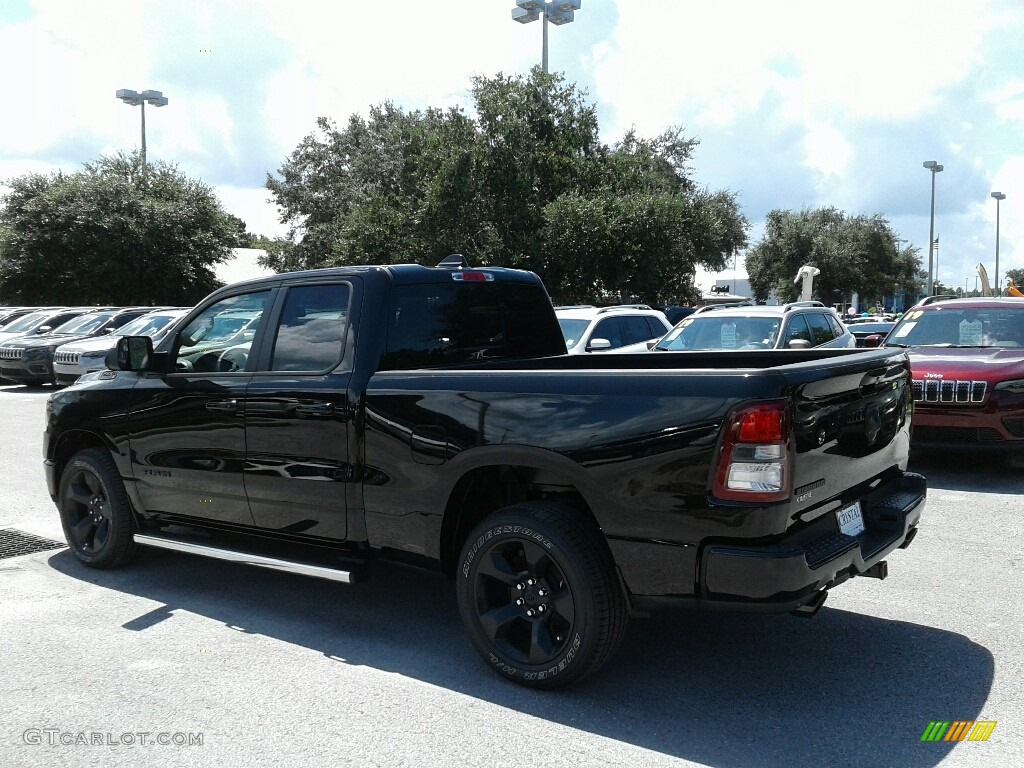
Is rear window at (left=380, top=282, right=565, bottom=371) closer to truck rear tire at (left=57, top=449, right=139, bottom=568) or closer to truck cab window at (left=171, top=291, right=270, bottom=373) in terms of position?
truck cab window at (left=171, top=291, right=270, bottom=373)

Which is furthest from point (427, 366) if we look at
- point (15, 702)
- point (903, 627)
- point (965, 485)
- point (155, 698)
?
point (965, 485)

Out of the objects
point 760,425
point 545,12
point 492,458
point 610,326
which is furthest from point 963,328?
point 545,12

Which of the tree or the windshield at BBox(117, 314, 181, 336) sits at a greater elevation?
the tree

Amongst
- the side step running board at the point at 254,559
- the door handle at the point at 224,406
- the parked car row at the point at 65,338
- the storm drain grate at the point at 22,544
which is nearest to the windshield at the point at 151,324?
the parked car row at the point at 65,338

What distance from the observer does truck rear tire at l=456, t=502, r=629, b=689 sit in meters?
3.80

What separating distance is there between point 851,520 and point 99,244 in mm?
35897

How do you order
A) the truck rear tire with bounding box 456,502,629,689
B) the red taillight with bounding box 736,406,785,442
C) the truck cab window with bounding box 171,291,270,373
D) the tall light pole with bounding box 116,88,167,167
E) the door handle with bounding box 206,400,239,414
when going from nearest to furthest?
1. the red taillight with bounding box 736,406,785,442
2. the truck rear tire with bounding box 456,502,629,689
3. the door handle with bounding box 206,400,239,414
4. the truck cab window with bounding box 171,291,270,373
5. the tall light pole with bounding box 116,88,167,167

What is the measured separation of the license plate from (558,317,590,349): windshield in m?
8.78

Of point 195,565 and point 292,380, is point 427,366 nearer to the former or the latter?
point 292,380

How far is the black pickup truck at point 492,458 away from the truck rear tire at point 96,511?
0.02 meters

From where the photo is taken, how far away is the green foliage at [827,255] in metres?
52.9

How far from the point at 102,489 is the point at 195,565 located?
31.2 inches

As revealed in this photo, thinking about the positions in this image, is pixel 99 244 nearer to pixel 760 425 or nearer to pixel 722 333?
pixel 722 333

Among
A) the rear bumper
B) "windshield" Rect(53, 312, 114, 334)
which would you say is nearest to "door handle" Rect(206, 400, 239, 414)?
the rear bumper
